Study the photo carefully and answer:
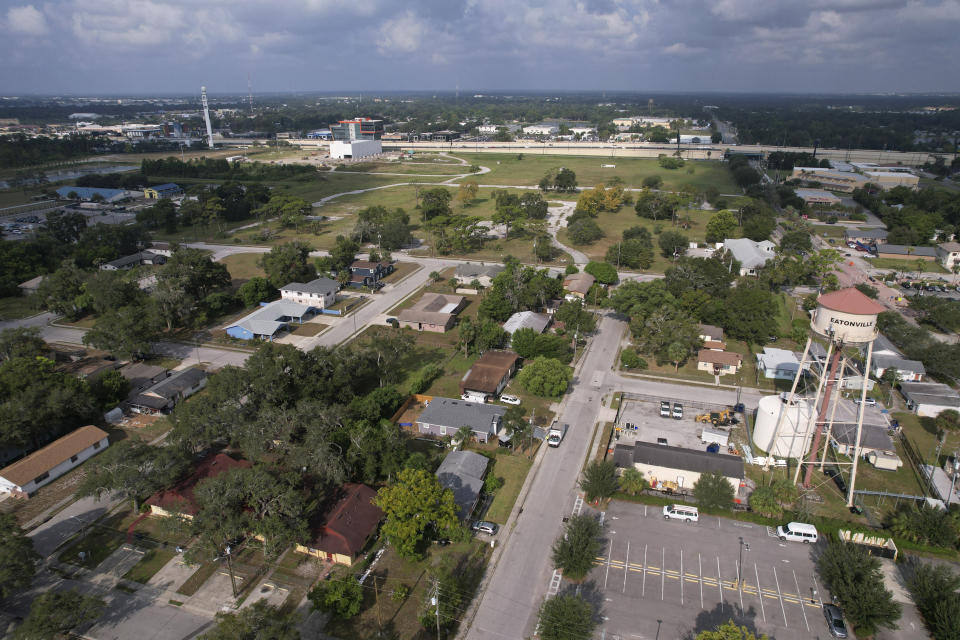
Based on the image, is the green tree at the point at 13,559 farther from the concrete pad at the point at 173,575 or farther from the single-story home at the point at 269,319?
the single-story home at the point at 269,319

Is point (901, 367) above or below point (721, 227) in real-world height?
below

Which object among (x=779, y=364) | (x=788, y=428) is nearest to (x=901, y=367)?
(x=779, y=364)

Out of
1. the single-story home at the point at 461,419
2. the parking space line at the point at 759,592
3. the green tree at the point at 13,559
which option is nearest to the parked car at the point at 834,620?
the parking space line at the point at 759,592

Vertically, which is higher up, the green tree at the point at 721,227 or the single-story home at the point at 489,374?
the green tree at the point at 721,227

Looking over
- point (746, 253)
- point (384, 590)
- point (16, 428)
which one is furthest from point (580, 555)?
point (746, 253)

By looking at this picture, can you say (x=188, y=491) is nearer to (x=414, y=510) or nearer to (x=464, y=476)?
(x=414, y=510)

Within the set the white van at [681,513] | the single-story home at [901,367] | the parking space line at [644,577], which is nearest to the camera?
the parking space line at [644,577]

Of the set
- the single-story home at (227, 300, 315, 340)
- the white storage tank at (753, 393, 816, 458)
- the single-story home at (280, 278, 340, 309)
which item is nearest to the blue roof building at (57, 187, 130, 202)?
the single-story home at (280, 278, 340, 309)

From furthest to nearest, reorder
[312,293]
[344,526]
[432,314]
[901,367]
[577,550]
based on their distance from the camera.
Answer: [312,293] < [432,314] < [901,367] < [344,526] < [577,550]

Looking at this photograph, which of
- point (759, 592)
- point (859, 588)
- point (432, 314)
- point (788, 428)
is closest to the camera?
point (859, 588)
